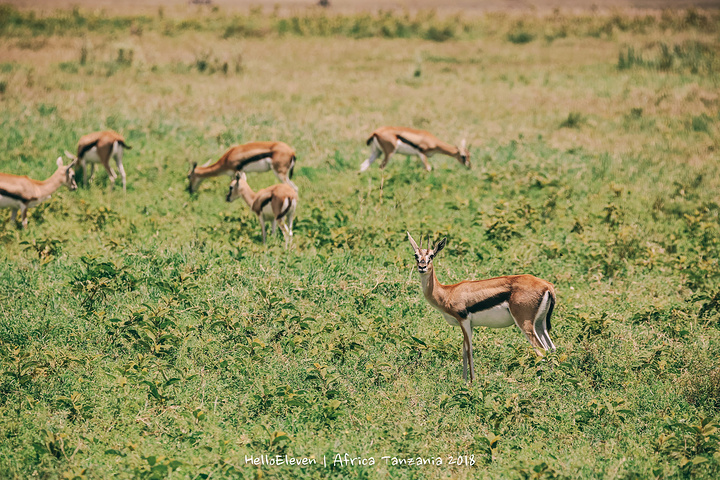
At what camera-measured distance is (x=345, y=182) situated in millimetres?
11234

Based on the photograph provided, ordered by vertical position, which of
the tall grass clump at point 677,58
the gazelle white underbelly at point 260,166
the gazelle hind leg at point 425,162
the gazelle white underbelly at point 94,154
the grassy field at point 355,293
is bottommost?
the grassy field at point 355,293

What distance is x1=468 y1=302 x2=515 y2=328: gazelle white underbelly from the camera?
6.19m

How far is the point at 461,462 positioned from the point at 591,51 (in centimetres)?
2071

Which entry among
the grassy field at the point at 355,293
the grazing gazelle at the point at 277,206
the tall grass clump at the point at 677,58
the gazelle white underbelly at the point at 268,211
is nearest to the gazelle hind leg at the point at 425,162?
the grassy field at the point at 355,293

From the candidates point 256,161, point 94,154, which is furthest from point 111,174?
point 256,161

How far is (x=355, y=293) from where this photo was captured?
755 cm

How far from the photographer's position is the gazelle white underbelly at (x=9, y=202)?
9020 millimetres

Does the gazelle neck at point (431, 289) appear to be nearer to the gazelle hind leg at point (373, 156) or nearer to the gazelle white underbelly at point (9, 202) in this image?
the gazelle hind leg at point (373, 156)

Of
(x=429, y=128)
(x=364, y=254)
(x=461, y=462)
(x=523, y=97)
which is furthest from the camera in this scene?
(x=523, y=97)

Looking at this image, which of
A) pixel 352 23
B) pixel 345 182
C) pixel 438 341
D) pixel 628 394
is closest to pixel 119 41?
pixel 352 23

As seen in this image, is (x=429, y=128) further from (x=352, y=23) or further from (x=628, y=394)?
(x=352, y=23)

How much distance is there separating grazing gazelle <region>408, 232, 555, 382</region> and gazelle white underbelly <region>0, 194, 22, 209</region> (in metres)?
5.81

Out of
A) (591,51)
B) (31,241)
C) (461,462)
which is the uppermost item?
(591,51)

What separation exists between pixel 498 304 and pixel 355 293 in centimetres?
187
